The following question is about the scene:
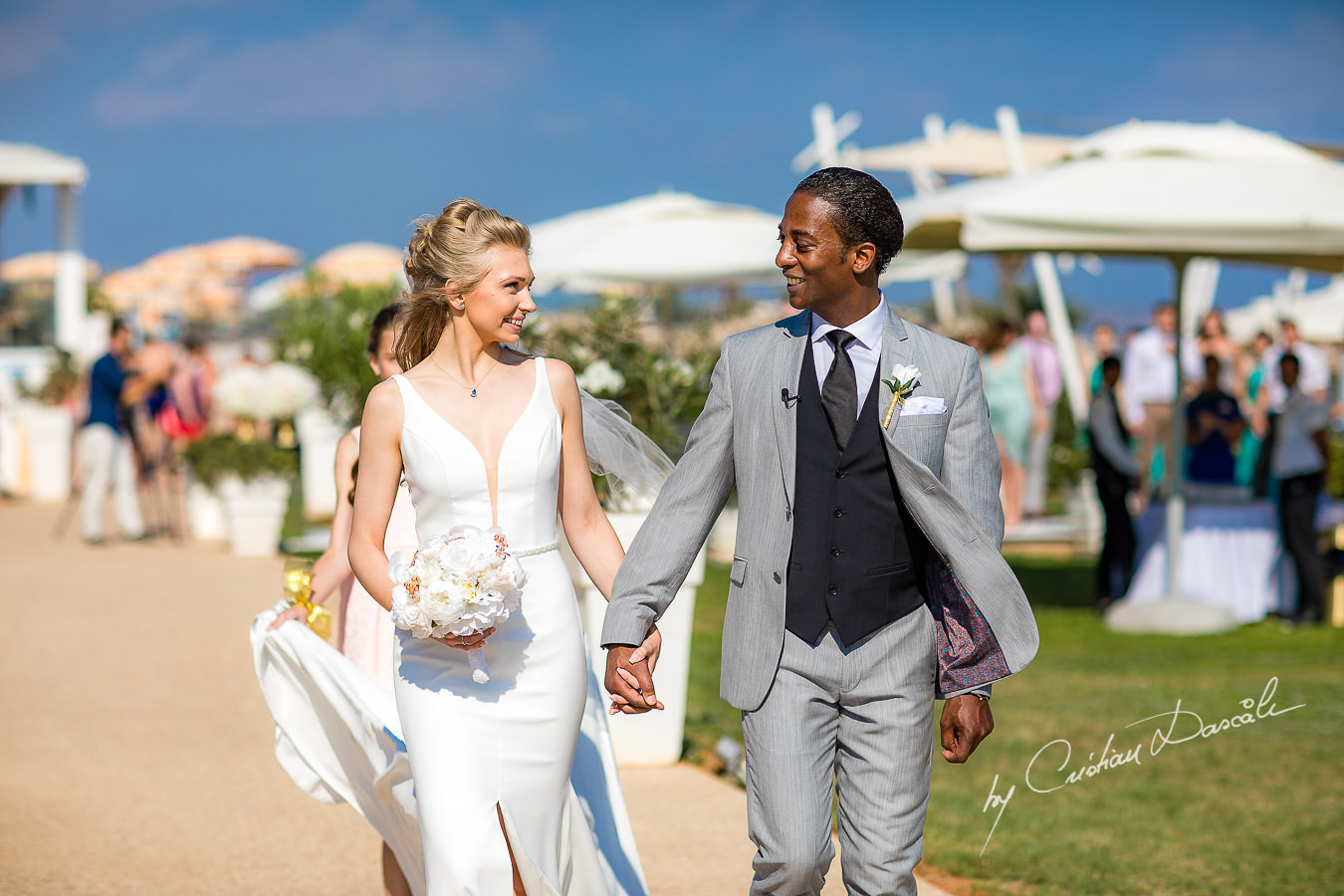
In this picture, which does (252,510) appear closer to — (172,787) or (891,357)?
(172,787)

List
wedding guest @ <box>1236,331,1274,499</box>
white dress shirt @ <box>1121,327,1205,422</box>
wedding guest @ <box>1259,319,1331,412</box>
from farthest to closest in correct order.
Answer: white dress shirt @ <box>1121,327,1205,422</box>
wedding guest @ <box>1259,319,1331,412</box>
wedding guest @ <box>1236,331,1274,499</box>

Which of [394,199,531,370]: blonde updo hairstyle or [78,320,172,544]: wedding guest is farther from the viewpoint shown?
[78,320,172,544]: wedding guest

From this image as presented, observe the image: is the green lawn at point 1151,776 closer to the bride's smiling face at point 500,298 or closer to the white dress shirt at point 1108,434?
the white dress shirt at point 1108,434

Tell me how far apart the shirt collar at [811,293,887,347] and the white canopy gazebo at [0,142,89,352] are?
20.6m

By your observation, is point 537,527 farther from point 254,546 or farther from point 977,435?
point 254,546

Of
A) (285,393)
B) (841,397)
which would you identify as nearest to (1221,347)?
(285,393)

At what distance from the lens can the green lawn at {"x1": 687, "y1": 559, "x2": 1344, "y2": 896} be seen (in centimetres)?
494

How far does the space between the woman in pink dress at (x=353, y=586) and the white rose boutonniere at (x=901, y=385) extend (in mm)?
1677

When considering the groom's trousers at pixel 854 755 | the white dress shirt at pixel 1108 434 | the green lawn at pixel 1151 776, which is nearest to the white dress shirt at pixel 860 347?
the groom's trousers at pixel 854 755

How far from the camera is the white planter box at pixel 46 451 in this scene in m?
18.5

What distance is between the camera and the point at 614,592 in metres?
3.25

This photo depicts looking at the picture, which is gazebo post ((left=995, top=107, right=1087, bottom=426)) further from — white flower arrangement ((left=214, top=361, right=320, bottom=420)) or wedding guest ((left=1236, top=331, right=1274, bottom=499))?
white flower arrangement ((left=214, top=361, right=320, bottom=420))

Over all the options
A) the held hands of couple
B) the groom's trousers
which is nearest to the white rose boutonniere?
the groom's trousers

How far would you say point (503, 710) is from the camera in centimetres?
339
